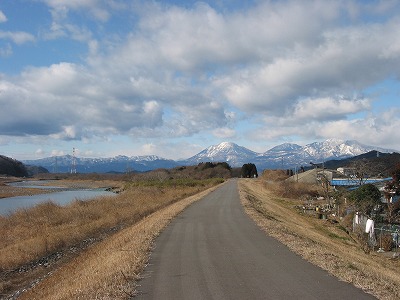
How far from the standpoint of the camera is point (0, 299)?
12844mm

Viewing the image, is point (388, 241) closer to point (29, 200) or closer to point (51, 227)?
point (51, 227)

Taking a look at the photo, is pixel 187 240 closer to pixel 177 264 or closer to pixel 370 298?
pixel 177 264

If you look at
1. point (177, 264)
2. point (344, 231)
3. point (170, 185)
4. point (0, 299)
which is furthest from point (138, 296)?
point (170, 185)

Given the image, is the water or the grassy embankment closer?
the grassy embankment

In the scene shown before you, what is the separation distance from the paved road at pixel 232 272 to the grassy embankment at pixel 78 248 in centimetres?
62

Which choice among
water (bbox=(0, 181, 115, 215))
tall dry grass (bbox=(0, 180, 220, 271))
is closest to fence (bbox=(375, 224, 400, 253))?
tall dry grass (bbox=(0, 180, 220, 271))

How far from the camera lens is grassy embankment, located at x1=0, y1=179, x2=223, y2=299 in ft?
30.7

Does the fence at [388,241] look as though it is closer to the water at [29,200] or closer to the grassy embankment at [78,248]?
the grassy embankment at [78,248]

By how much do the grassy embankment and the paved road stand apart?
0.62 metres

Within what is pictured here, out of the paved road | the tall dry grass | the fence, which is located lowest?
the fence

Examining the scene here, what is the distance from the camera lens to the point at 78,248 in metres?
20.5

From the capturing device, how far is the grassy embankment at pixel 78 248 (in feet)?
30.7

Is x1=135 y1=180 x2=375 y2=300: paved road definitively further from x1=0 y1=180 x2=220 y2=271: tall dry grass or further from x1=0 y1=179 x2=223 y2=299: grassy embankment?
x1=0 y1=180 x2=220 y2=271: tall dry grass

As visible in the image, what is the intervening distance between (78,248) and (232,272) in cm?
1270
